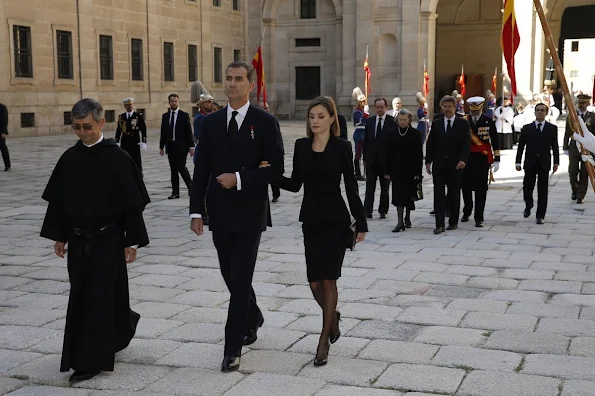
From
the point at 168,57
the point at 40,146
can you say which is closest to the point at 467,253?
the point at 40,146

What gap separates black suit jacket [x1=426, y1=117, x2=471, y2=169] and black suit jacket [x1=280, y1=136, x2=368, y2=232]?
18.1 feet

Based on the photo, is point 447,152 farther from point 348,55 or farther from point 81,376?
point 348,55

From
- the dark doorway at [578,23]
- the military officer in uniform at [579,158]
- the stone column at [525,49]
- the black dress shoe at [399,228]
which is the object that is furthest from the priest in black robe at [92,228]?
the dark doorway at [578,23]

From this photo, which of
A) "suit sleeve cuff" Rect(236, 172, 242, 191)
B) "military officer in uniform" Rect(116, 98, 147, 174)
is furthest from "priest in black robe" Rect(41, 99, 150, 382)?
"military officer in uniform" Rect(116, 98, 147, 174)

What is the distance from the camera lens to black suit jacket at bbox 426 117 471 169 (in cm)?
1070

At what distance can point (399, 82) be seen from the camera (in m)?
36.1

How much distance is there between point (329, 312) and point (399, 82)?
31.6 m

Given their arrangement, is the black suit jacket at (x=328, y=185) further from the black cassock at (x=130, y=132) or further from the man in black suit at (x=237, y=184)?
the black cassock at (x=130, y=132)

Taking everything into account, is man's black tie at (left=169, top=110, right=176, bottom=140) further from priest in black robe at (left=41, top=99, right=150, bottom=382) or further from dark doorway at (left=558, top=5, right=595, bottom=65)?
dark doorway at (left=558, top=5, right=595, bottom=65)

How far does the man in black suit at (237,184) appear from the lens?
5207mm

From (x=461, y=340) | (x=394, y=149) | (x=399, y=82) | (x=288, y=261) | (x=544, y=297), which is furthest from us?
(x=399, y=82)

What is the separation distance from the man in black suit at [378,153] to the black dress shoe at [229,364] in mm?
6310

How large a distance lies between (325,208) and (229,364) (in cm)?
116

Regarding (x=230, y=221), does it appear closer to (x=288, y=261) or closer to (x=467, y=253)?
(x=288, y=261)
